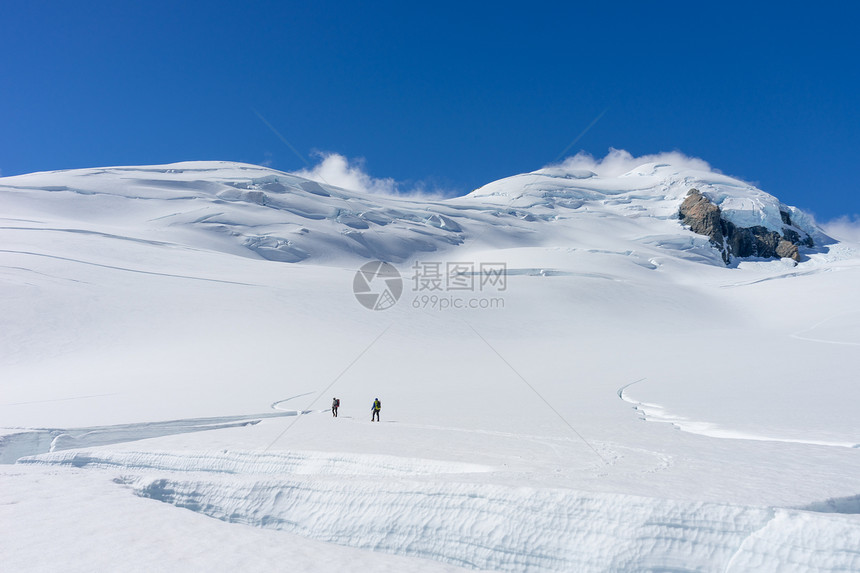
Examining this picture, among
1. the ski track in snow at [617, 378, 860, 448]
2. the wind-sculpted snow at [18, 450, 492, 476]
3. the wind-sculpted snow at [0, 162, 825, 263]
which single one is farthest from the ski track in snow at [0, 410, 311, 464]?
the wind-sculpted snow at [0, 162, 825, 263]

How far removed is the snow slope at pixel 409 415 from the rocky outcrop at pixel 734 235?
92.2 feet

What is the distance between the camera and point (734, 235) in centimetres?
7812

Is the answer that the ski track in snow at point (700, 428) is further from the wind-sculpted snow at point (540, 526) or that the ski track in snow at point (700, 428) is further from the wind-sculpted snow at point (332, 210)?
the wind-sculpted snow at point (332, 210)

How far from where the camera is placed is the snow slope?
5734 millimetres

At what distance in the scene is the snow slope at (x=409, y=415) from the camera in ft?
18.8

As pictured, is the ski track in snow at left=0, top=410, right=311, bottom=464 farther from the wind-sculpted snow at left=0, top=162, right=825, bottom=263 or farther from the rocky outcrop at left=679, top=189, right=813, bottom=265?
the rocky outcrop at left=679, top=189, right=813, bottom=265

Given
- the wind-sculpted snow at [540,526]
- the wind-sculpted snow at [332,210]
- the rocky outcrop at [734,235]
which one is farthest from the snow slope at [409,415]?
the rocky outcrop at [734,235]

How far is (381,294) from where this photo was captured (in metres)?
32.1

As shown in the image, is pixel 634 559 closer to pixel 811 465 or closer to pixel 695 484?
pixel 695 484

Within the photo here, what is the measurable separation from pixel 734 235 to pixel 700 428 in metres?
79.4

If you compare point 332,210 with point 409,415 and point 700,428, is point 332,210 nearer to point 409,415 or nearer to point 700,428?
point 409,415

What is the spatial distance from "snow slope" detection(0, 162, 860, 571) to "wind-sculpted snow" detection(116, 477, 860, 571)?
0.07ft

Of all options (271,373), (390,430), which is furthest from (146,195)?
(390,430)

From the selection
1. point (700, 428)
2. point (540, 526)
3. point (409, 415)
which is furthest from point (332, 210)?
point (540, 526)
